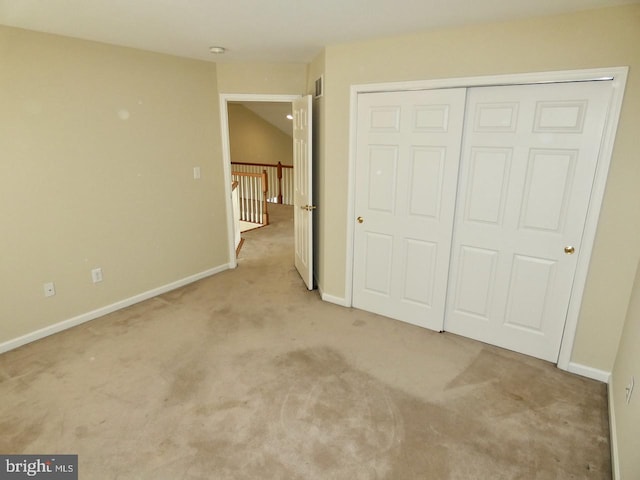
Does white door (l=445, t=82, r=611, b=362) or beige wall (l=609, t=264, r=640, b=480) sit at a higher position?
white door (l=445, t=82, r=611, b=362)

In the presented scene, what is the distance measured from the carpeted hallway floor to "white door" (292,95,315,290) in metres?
0.82

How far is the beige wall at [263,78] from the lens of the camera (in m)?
3.93

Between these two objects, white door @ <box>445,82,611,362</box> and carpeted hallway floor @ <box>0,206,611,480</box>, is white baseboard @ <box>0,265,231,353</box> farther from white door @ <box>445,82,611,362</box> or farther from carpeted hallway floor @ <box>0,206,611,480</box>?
white door @ <box>445,82,611,362</box>

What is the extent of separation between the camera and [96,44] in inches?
118

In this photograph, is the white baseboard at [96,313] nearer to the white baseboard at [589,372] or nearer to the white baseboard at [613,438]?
the white baseboard at [589,372]

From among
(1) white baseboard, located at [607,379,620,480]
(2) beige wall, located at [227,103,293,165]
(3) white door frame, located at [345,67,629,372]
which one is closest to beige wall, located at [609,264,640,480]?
(1) white baseboard, located at [607,379,620,480]

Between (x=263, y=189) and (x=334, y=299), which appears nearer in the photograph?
(x=334, y=299)

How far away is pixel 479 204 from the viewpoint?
9.18 feet

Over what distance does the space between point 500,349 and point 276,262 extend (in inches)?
112

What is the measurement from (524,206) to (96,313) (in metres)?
3.68

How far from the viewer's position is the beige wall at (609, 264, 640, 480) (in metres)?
1.60

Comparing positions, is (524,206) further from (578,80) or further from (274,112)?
(274,112)

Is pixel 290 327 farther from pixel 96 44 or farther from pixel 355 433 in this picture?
pixel 96 44

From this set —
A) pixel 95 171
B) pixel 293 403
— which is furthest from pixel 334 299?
pixel 95 171
